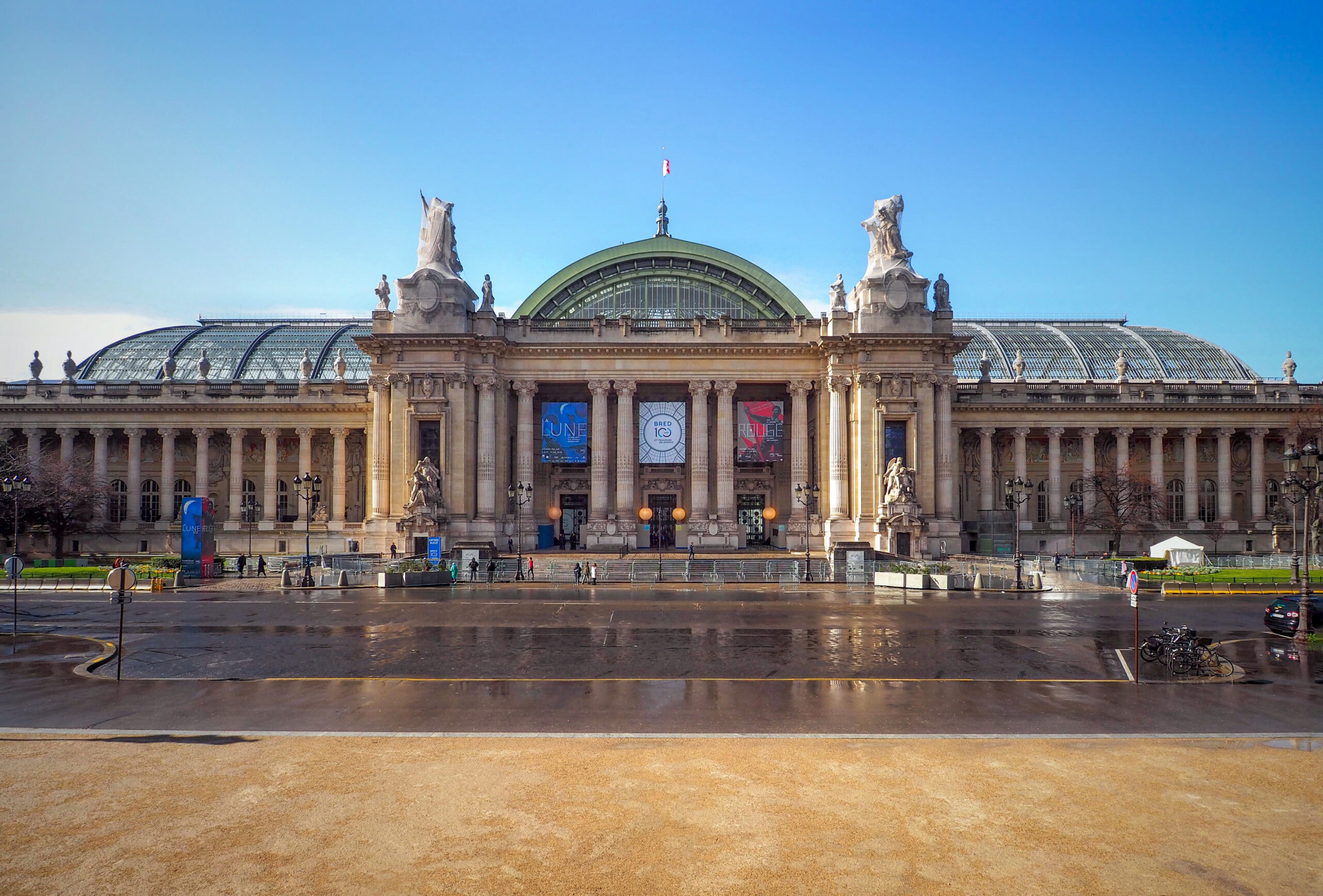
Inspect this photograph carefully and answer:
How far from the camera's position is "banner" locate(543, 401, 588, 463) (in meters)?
58.6

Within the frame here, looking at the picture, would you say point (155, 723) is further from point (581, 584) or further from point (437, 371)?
point (437, 371)

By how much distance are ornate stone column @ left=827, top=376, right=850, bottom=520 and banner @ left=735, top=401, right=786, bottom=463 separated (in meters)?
4.10

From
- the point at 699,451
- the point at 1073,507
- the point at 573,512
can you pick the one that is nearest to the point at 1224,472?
the point at 1073,507

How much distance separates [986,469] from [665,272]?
110ft

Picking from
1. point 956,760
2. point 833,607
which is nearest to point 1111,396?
point 833,607

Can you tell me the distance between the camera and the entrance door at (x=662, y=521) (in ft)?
205

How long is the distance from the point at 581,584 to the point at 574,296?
36.8 metres

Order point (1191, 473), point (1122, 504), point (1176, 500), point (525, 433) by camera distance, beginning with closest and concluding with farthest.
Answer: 1. point (525, 433)
2. point (1122, 504)
3. point (1191, 473)
4. point (1176, 500)

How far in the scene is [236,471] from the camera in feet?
216

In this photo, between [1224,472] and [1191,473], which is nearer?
[1191,473]

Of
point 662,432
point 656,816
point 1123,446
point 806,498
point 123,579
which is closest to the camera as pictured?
point 656,816

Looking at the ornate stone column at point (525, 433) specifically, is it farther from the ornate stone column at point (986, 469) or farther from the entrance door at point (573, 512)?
the ornate stone column at point (986, 469)

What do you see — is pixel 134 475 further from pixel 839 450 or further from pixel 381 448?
pixel 839 450

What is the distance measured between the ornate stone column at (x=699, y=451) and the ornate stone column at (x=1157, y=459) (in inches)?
1504
